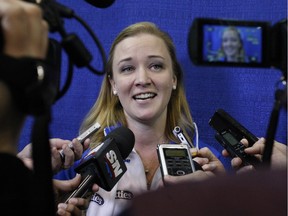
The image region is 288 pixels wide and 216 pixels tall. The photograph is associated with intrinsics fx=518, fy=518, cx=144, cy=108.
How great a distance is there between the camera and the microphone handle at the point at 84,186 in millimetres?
1079

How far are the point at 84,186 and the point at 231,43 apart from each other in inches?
20.4

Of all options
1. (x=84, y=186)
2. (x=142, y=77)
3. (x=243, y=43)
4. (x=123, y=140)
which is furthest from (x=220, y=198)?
(x=142, y=77)

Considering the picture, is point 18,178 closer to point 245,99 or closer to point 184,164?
point 184,164

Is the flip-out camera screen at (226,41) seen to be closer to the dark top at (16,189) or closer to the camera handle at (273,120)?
the camera handle at (273,120)

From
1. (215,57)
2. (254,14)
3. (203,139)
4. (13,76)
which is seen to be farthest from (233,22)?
(203,139)

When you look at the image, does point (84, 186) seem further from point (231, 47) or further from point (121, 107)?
point (121, 107)

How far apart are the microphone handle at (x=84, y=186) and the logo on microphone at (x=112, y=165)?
0.16ft

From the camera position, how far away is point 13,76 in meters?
0.59

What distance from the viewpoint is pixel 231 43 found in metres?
0.70

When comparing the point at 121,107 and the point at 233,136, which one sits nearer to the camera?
the point at 233,136

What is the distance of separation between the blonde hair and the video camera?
3.54 feet

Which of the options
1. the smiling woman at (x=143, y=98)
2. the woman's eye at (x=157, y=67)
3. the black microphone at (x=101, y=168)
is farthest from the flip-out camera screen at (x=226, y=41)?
the woman's eye at (x=157, y=67)

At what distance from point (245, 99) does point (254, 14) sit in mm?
297

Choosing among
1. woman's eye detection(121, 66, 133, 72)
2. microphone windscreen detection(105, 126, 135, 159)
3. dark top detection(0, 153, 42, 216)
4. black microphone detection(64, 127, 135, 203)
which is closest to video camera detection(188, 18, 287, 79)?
dark top detection(0, 153, 42, 216)
